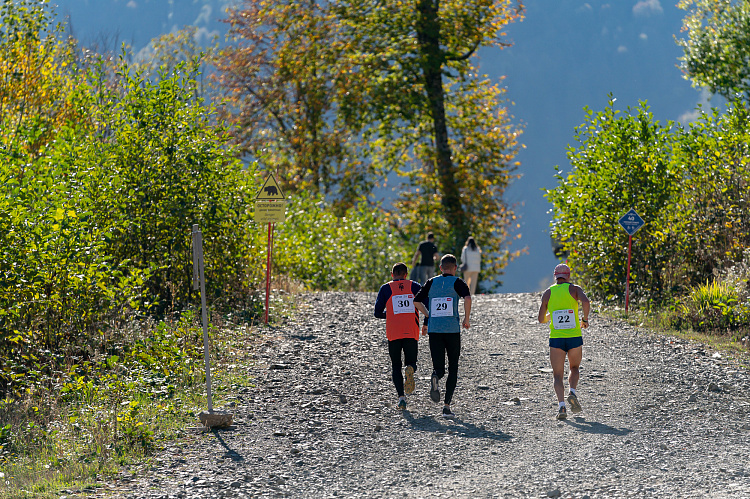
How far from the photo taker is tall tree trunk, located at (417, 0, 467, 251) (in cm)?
3281

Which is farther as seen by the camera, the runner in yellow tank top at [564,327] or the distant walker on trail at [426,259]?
the distant walker on trail at [426,259]

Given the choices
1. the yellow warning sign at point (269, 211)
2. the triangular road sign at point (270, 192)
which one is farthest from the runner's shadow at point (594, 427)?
the triangular road sign at point (270, 192)

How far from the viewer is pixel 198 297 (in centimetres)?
1653

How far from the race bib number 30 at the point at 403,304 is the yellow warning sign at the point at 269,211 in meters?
6.48

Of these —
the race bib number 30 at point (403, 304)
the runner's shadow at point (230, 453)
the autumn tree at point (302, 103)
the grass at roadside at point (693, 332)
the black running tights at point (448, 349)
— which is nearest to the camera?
the runner's shadow at point (230, 453)

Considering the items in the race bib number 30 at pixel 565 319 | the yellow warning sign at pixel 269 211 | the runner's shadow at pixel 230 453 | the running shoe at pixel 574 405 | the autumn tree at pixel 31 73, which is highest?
the autumn tree at pixel 31 73

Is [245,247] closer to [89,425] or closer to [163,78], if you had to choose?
[163,78]

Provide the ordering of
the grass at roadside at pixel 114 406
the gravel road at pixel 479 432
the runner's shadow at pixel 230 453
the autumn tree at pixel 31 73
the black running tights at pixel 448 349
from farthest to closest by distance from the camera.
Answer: the autumn tree at pixel 31 73 < the black running tights at pixel 448 349 < the runner's shadow at pixel 230 453 < the grass at roadside at pixel 114 406 < the gravel road at pixel 479 432

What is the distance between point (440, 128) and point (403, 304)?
24597 mm

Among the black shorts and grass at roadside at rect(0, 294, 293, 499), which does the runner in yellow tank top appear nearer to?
the black shorts

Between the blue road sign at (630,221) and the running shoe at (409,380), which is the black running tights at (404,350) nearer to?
the running shoe at (409,380)

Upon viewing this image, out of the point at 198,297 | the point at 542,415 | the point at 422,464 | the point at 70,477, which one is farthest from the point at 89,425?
the point at 198,297

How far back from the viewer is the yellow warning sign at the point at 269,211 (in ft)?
51.7

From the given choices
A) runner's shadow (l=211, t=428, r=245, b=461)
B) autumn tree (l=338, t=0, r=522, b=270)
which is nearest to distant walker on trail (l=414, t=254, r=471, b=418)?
runner's shadow (l=211, t=428, r=245, b=461)
